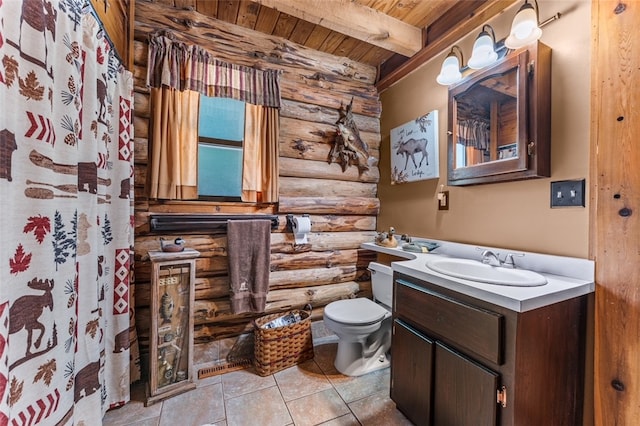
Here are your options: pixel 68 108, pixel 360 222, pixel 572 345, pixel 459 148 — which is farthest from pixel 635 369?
pixel 68 108

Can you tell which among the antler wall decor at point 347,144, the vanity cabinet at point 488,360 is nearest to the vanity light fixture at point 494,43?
the antler wall decor at point 347,144

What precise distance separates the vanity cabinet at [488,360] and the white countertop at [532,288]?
36 mm

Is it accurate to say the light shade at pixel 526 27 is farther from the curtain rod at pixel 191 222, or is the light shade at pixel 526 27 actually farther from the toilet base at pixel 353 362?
the toilet base at pixel 353 362

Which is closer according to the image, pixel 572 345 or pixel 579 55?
pixel 572 345

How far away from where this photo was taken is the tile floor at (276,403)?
1487 mm

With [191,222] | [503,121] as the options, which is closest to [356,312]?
[191,222]

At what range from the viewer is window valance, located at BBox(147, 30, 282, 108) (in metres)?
1.83

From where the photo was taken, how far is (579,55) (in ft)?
4.26

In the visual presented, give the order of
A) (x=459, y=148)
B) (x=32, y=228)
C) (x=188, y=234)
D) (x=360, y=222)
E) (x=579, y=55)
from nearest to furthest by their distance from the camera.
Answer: (x=32, y=228)
(x=579, y=55)
(x=459, y=148)
(x=188, y=234)
(x=360, y=222)

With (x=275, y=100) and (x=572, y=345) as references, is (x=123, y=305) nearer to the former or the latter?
(x=275, y=100)

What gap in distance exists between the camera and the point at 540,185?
144 cm

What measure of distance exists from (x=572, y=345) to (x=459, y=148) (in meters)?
1.25

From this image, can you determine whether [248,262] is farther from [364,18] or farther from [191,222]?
[364,18]

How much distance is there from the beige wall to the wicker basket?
4.23 ft
